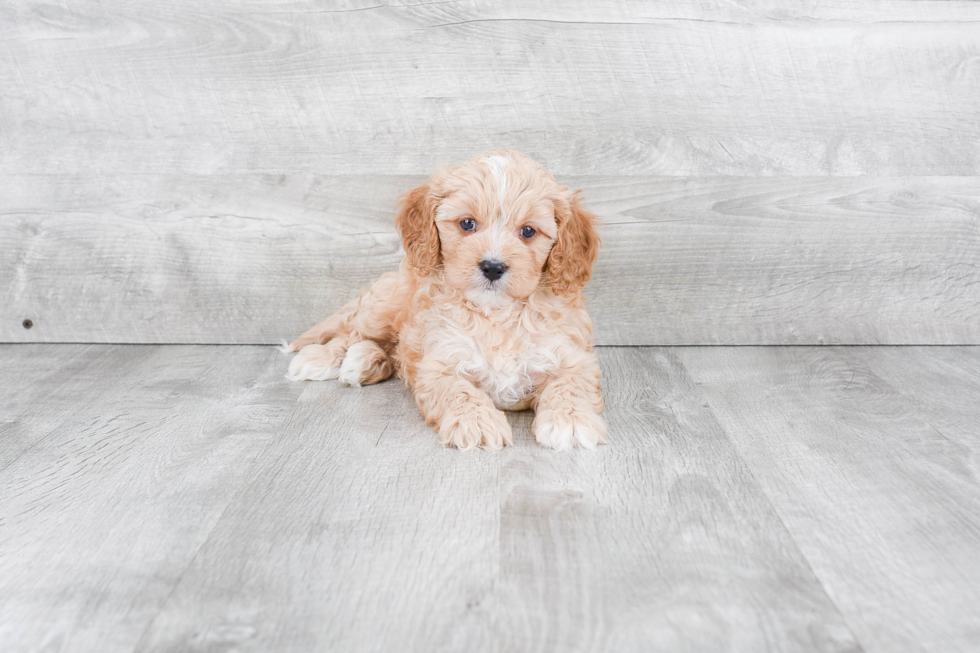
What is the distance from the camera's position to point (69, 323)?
3.15 m

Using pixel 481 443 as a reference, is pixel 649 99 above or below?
above

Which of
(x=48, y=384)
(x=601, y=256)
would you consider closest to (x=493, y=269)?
(x=601, y=256)

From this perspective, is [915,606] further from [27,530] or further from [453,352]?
[27,530]

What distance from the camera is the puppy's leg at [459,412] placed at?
6.89ft

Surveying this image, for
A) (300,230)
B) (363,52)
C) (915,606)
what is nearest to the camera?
(915,606)

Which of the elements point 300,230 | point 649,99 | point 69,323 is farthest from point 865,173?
point 69,323

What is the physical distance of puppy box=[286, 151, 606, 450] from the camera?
213 centimetres

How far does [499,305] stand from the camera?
227 centimetres

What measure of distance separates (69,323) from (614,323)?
7.28ft

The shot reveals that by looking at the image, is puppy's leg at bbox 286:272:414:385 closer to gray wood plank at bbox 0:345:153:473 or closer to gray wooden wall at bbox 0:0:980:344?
gray wooden wall at bbox 0:0:980:344

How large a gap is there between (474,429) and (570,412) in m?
0.27

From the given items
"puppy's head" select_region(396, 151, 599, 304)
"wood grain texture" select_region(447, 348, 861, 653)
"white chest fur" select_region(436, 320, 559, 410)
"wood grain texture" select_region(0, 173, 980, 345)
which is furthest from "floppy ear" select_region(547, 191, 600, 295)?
"wood grain texture" select_region(0, 173, 980, 345)

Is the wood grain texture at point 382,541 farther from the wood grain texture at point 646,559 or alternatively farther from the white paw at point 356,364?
the white paw at point 356,364

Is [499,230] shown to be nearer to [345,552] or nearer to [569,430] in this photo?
[569,430]
